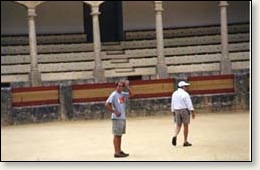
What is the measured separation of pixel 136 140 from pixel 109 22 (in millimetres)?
7788

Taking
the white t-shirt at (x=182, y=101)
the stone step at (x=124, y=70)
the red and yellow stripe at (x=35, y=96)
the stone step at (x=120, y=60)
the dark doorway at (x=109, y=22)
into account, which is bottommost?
the red and yellow stripe at (x=35, y=96)

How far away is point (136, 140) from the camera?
775 cm

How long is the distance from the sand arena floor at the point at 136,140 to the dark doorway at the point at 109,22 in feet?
16.2

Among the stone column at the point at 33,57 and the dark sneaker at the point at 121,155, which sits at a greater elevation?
the stone column at the point at 33,57

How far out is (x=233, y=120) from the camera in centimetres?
938

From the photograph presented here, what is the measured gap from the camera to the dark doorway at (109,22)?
48.8ft

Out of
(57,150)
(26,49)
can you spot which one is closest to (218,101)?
(57,150)

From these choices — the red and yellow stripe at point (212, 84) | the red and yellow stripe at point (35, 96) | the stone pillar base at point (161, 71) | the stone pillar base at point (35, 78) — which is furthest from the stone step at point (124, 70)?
the red and yellow stripe at point (35, 96)

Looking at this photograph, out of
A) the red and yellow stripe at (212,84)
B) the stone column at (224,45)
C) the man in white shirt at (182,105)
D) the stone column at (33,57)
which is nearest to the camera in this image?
the man in white shirt at (182,105)

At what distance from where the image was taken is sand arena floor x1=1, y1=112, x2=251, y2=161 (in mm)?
6258

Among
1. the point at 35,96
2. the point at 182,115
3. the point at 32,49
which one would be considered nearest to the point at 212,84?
the point at 35,96

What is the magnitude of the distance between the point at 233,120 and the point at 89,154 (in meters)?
3.56

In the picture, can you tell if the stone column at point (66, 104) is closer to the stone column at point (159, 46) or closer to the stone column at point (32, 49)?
the stone column at point (32, 49)

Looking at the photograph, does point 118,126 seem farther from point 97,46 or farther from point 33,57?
point 33,57
